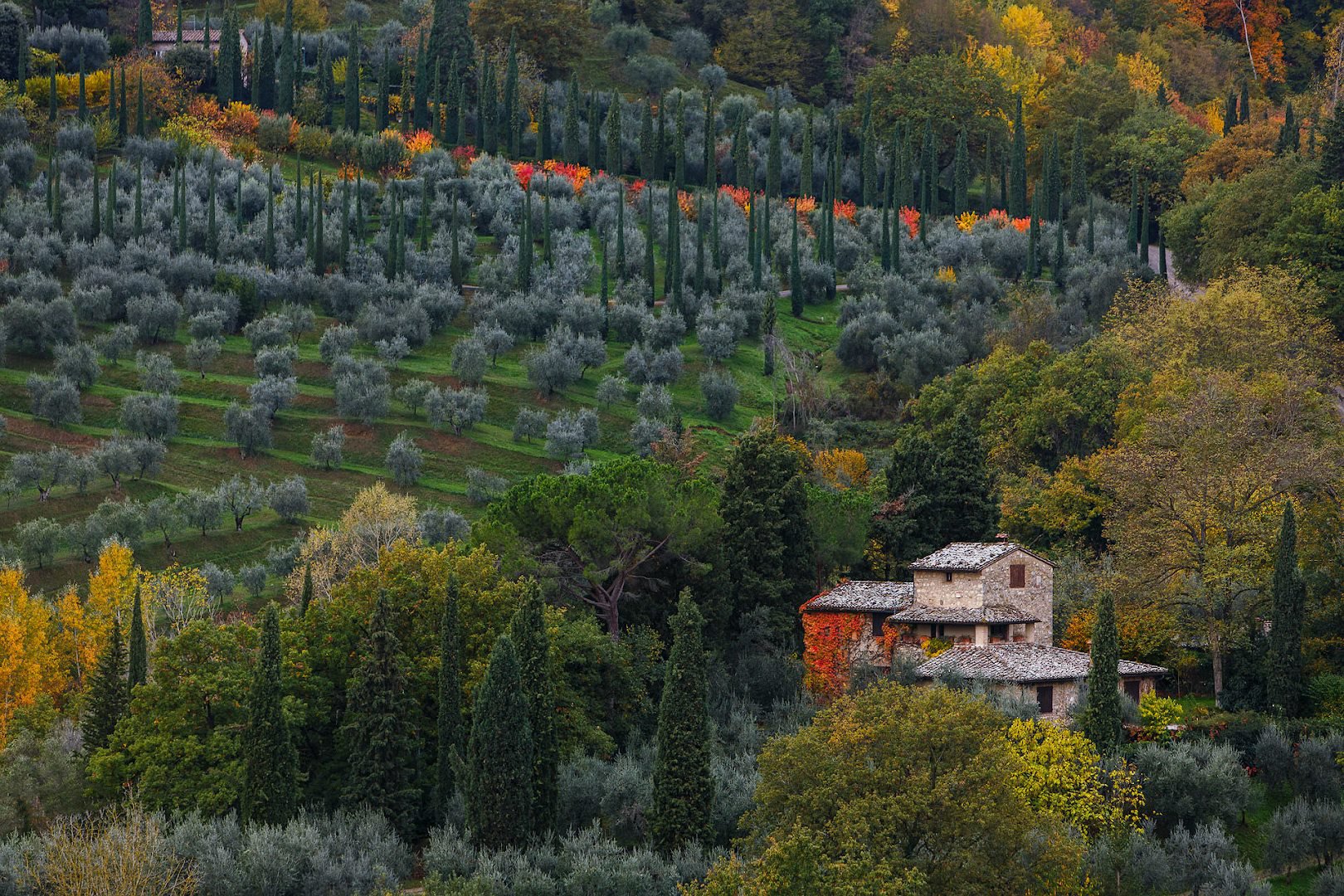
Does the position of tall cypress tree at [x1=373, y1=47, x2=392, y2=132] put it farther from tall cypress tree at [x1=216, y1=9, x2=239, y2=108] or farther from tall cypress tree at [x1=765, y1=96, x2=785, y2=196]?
tall cypress tree at [x1=765, y1=96, x2=785, y2=196]

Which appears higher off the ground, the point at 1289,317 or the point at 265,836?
the point at 1289,317

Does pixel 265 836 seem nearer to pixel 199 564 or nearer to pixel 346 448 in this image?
pixel 199 564

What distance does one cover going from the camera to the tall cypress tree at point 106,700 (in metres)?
54.6

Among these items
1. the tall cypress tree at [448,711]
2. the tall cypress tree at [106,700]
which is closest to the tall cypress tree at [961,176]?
the tall cypress tree at [448,711]

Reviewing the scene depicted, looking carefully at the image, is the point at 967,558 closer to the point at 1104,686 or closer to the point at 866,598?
the point at 866,598

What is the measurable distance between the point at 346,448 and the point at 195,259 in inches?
734

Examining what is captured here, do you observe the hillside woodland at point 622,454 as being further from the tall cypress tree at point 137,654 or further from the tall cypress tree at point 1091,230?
the tall cypress tree at point 1091,230

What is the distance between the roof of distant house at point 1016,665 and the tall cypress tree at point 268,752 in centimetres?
1861

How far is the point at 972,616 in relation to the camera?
2363 inches

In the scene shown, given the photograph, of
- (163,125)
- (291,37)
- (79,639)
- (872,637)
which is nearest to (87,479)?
(79,639)

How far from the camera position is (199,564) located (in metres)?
75.3

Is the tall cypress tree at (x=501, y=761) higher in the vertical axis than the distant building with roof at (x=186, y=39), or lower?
lower

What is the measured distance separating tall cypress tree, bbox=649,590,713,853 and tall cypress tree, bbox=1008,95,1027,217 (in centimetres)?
Result: 7531

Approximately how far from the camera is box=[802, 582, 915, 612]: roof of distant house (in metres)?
62.3
